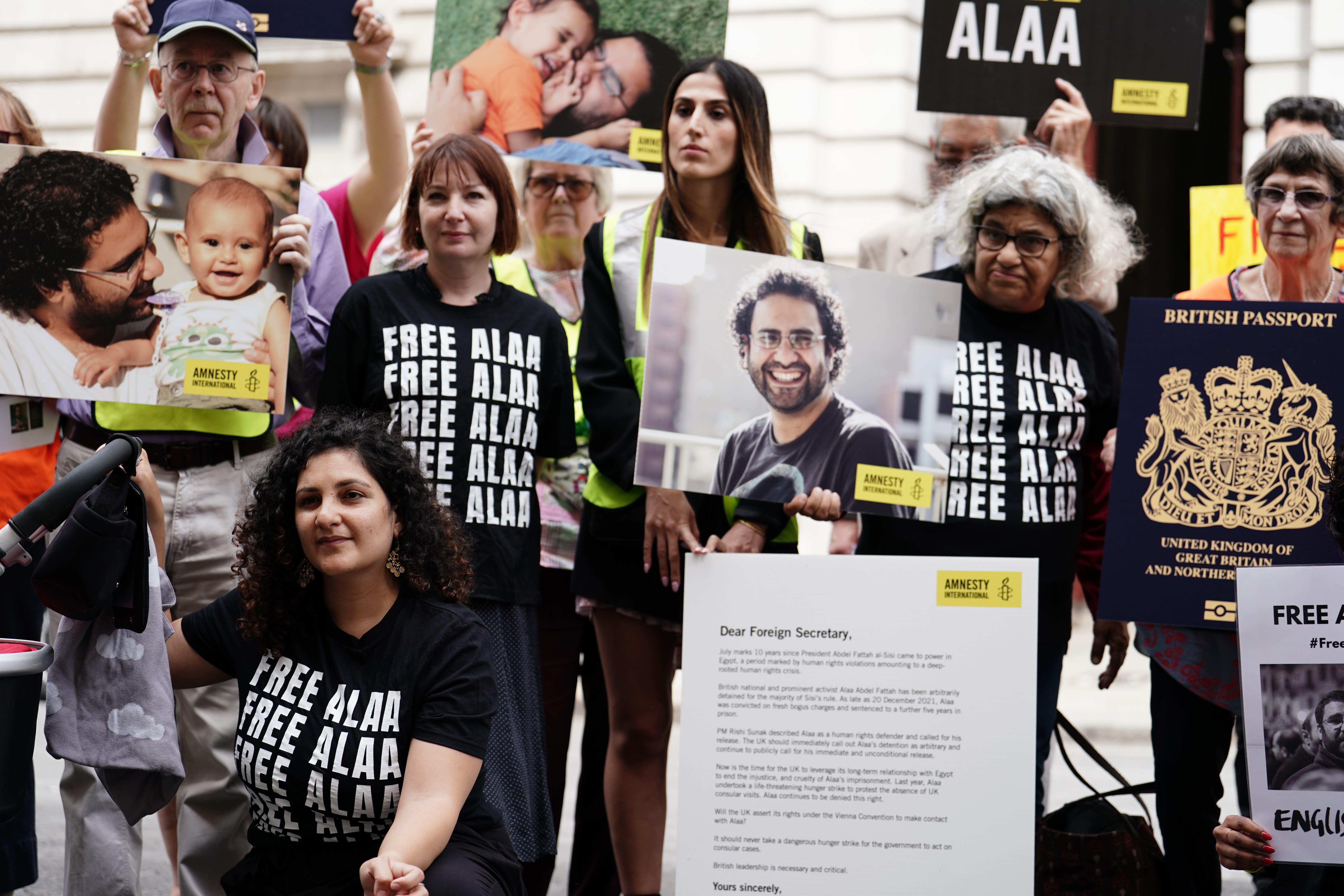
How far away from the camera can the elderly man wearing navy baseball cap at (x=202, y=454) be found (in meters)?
3.39

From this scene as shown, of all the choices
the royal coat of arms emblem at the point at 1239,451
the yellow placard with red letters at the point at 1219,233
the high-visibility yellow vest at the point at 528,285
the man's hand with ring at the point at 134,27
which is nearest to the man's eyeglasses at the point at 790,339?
the high-visibility yellow vest at the point at 528,285

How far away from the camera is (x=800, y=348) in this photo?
3273 mm

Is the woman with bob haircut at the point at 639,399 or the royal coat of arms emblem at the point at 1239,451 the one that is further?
the woman with bob haircut at the point at 639,399

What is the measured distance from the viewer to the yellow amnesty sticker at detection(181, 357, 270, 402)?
3.40 meters

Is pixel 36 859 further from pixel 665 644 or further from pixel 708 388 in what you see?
pixel 708 388

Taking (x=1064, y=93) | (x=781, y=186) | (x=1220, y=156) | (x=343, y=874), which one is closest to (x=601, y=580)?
(x=343, y=874)

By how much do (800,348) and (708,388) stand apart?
247 millimetres

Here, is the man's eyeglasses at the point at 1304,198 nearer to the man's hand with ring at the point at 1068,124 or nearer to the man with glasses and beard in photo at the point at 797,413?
the man's hand with ring at the point at 1068,124

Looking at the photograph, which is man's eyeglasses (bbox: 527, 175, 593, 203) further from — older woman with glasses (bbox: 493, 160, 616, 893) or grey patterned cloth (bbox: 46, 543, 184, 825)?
grey patterned cloth (bbox: 46, 543, 184, 825)

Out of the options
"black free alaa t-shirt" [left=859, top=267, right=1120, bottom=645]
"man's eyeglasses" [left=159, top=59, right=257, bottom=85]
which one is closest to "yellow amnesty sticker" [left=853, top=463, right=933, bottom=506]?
"black free alaa t-shirt" [left=859, top=267, right=1120, bottom=645]

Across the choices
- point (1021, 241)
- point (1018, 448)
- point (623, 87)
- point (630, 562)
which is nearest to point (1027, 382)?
point (1018, 448)

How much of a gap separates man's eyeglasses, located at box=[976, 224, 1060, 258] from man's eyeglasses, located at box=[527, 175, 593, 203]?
56.0 inches

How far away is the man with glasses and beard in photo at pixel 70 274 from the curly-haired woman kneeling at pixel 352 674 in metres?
0.71

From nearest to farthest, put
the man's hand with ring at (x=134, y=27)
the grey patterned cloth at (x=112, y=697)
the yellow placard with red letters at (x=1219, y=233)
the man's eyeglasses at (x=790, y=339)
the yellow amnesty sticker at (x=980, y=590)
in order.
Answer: the grey patterned cloth at (x=112, y=697) < the yellow amnesty sticker at (x=980, y=590) < the man's eyeglasses at (x=790, y=339) < the man's hand with ring at (x=134, y=27) < the yellow placard with red letters at (x=1219, y=233)
